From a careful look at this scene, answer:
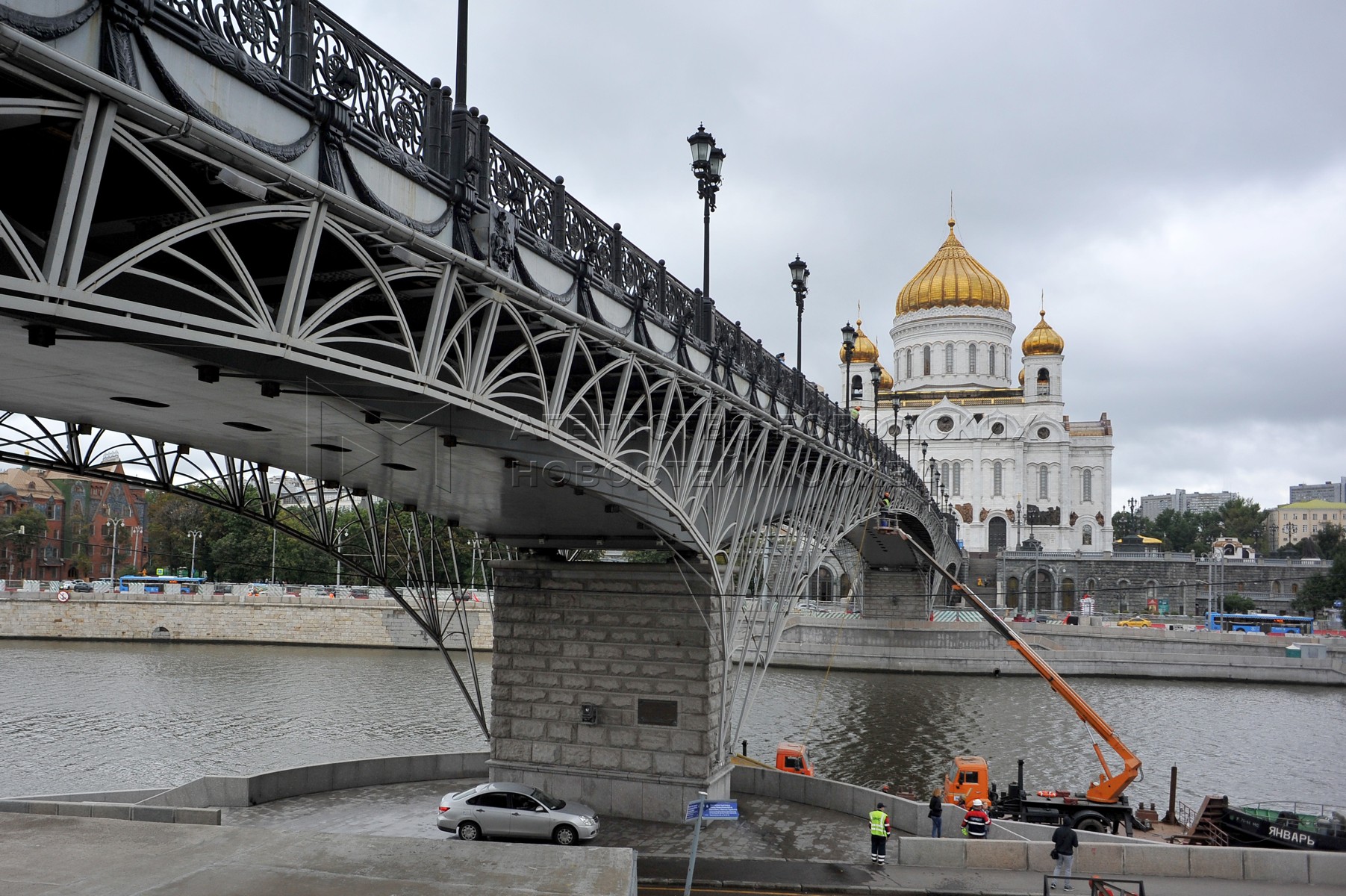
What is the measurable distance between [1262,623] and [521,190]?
243 ft

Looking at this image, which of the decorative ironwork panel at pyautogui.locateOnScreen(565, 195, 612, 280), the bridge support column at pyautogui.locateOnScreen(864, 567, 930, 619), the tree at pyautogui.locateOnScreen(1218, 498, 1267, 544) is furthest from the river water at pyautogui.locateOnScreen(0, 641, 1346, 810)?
the tree at pyautogui.locateOnScreen(1218, 498, 1267, 544)

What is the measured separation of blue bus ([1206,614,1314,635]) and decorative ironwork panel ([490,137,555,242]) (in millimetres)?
68043

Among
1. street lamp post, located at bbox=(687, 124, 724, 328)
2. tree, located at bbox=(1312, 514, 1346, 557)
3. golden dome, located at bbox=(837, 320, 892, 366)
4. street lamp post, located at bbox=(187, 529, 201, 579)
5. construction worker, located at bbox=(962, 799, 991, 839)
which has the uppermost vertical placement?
golden dome, located at bbox=(837, 320, 892, 366)

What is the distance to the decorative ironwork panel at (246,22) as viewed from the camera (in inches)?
271

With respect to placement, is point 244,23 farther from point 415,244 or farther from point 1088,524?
point 1088,524

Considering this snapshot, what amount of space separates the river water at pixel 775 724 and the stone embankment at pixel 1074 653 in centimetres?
107

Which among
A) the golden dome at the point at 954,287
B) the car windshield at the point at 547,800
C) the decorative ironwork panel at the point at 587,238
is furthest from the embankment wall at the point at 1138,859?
the golden dome at the point at 954,287

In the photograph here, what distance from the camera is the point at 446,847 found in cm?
1129

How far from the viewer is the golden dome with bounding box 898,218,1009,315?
108062 mm

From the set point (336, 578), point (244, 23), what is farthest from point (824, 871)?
point (336, 578)

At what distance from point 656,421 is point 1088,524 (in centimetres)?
9482

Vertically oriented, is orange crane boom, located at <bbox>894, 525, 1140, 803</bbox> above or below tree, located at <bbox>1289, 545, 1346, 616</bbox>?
below

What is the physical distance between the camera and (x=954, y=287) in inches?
4262

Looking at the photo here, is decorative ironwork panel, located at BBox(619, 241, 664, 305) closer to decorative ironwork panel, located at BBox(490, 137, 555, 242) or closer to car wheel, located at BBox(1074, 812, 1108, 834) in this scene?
decorative ironwork panel, located at BBox(490, 137, 555, 242)
